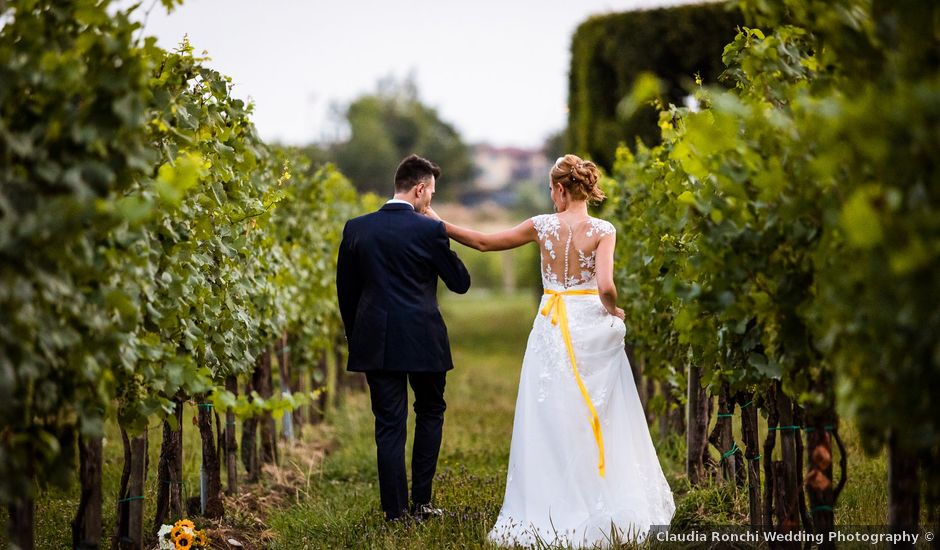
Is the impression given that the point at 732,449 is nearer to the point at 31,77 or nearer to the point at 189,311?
the point at 189,311

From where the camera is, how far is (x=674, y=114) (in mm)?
5062

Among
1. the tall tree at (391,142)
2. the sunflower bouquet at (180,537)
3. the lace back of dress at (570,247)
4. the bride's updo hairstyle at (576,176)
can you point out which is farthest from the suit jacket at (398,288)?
the tall tree at (391,142)

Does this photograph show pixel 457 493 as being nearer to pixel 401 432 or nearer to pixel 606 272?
pixel 401 432

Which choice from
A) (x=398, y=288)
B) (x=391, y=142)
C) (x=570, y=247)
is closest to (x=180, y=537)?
(x=398, y=288)

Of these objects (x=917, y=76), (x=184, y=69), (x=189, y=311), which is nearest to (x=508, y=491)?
(x=189, y=311)

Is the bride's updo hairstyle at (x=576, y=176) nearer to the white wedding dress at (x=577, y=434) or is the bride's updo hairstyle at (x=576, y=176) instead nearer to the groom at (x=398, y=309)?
the white wedding dress at (x=577, y=434)

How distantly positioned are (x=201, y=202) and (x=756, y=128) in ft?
8.64

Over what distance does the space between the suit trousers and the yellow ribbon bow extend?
30.2 inches

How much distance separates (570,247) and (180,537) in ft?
8.48

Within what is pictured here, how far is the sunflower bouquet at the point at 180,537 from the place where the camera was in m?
4.37

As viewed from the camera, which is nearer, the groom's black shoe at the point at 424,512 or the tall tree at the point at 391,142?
the groom's black shoe at the point at 424,512

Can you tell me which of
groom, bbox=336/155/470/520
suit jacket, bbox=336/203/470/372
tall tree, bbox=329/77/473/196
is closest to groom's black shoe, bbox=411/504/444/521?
groom, bbox=336/155/470/520

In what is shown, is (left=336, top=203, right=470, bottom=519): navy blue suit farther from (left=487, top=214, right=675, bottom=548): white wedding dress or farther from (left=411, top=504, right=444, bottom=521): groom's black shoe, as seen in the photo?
(left=487, top=214, right=675, bottom=548): white wedding dress

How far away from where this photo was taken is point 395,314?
17.2 feet
